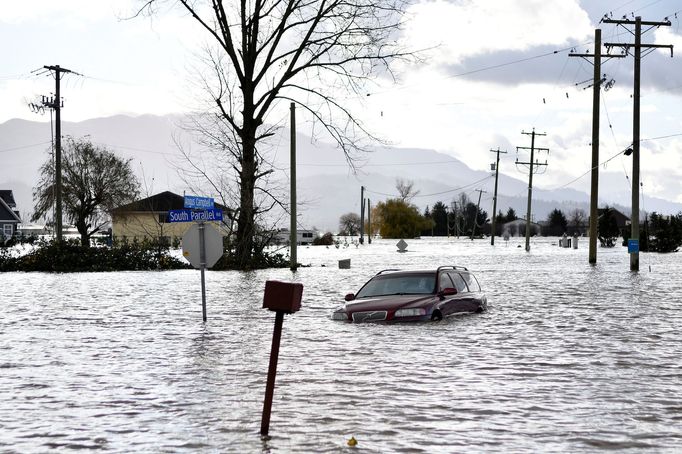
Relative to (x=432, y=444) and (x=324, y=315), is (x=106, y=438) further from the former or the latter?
(x=324, y=315)

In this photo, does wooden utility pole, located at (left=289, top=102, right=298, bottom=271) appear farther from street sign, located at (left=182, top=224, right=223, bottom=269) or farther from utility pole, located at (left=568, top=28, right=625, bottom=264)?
street sign, located at (left=182, top=224, right=223, bottom=269)

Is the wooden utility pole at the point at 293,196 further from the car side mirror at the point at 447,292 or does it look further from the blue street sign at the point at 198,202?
the car side mirror at the point at 447,292

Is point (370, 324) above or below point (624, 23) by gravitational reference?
below

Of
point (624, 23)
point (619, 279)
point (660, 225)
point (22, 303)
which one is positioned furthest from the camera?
point (660, 225)

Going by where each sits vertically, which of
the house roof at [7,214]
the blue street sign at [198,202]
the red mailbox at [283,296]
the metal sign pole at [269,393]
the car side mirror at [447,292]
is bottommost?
the metal sign pole at [269,393]

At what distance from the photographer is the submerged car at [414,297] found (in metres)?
18.5

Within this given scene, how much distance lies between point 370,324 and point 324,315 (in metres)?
2.89

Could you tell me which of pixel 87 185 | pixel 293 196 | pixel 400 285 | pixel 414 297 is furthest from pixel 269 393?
pixel 87 185

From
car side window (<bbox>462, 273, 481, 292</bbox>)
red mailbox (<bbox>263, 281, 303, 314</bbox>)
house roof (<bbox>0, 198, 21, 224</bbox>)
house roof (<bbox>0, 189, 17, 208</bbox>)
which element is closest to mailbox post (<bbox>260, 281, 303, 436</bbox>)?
red mailbox (<bbox>263, 281, 303, 314</bbox>)

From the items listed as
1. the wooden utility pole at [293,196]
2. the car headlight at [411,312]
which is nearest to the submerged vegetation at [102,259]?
the wooden utility pole at [293,196]

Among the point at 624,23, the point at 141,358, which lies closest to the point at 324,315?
the point at 141,358

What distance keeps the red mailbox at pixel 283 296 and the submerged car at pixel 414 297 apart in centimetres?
987

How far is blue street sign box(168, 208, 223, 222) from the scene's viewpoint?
64.0 feet

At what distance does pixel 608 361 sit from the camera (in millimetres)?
13008
